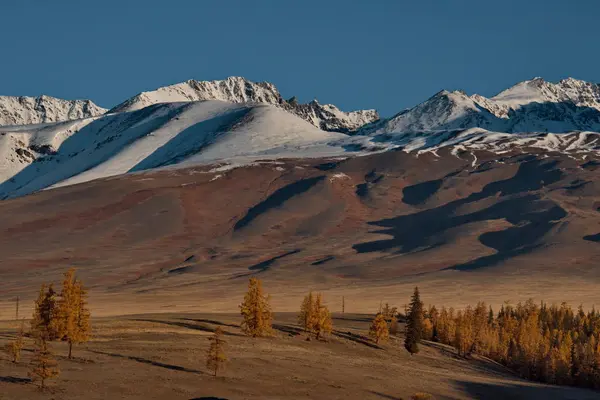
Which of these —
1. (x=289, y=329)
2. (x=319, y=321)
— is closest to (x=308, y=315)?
(x=319, y=321)

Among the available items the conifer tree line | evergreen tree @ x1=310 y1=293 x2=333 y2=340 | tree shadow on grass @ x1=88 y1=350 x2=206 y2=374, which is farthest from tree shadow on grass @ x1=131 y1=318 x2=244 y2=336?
the conifer tree line

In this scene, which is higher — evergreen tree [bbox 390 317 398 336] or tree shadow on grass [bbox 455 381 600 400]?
evergreen tree [bbox 390 317 398 336]

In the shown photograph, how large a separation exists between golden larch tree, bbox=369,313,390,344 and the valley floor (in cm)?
148

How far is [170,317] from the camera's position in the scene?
5266 inches

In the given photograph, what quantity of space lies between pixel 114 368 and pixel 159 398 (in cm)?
935

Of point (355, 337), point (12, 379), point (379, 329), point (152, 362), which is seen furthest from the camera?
point (355, 337)

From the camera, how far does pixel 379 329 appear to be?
132625 mm

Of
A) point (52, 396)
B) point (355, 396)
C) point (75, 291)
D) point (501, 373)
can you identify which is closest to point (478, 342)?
point (501, 373)

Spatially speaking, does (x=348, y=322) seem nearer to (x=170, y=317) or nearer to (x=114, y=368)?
(x=170, y=317)

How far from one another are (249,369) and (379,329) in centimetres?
4172

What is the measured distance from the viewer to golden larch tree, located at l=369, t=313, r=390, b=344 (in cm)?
13088

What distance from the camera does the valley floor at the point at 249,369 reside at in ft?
266

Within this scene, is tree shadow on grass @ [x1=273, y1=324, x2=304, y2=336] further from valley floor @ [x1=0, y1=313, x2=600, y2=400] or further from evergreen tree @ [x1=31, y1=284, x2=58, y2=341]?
evergreen tree @ [x1=31, y1=284, x2=58, y2=341]

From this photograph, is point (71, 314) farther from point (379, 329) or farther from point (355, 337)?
point (355, 337)
